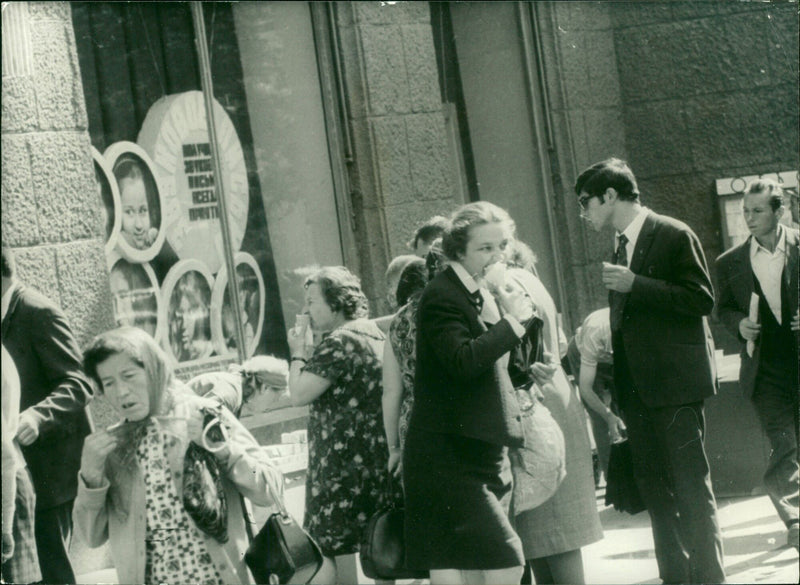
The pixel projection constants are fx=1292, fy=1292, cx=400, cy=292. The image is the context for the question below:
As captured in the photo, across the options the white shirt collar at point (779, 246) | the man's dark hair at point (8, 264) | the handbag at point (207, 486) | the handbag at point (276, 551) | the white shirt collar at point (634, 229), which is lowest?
the handbag at point (276, 551)

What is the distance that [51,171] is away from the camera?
592 cm

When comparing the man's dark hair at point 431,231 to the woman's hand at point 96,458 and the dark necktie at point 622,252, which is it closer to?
the dark necktie at point 622,252

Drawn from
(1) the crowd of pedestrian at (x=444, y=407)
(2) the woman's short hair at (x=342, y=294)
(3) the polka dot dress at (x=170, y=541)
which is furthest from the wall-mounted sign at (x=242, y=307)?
(3) the polka dot dress at (x=170, y=541)

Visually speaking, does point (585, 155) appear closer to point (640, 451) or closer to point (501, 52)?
point (501, 52)

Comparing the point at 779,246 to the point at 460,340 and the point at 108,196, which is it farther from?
the point at 108,196

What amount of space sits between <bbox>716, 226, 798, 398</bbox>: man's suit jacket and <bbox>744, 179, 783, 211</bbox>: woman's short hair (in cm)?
12

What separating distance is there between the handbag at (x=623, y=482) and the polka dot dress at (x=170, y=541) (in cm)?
219

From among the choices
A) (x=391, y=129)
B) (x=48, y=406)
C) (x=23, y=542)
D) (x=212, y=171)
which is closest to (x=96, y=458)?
(x=48, y=406)

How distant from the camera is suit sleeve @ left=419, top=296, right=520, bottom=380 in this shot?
16.9 ft

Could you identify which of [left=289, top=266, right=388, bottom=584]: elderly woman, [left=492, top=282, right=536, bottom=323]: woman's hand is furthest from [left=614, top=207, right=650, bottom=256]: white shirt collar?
[left=289, top=266, right=388, bottom=584]: elderly woman

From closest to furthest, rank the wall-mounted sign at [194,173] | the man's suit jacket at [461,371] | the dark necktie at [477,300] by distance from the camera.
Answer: the man's suit jacket at [461,371]
the dark necktie at [477,300]
the wall-mounted sign at [194,173]

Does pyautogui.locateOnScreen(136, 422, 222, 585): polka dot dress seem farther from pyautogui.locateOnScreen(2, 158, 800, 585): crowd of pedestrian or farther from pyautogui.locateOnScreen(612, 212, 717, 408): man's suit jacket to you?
pyautogui.locateOnScreen(612, 212, 717, 408): man's suit jacket

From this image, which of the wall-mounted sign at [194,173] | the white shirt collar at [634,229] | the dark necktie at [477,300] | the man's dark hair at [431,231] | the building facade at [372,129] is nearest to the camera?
the dark necktie at [477,300]

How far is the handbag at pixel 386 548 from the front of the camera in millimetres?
5727
